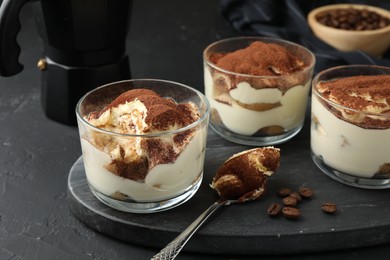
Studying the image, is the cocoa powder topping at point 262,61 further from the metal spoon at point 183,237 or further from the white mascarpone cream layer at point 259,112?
the metal spoon at point 183,237

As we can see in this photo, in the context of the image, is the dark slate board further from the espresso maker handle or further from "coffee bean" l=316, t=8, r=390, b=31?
"coffee bean" l=316, t=8, r=390, b=31

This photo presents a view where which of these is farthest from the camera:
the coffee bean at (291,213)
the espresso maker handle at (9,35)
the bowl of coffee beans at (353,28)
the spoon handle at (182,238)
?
the bowl of coffee beans at (353,28)

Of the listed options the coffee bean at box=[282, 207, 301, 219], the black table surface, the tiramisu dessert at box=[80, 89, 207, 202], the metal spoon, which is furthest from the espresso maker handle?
the coffee bean at box=[282, 207, 301, 219]

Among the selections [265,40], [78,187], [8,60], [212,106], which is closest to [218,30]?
[265,40]

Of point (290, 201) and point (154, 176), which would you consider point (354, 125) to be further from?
point (154, 176)

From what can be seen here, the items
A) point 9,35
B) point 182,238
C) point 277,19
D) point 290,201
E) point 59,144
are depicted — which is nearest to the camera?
point 182,238

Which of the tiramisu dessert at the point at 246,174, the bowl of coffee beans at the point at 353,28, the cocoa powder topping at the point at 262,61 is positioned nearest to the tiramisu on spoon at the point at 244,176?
the tiramisu dessert at the point at 246,174

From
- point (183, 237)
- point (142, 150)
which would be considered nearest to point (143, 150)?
point (142, 150)
